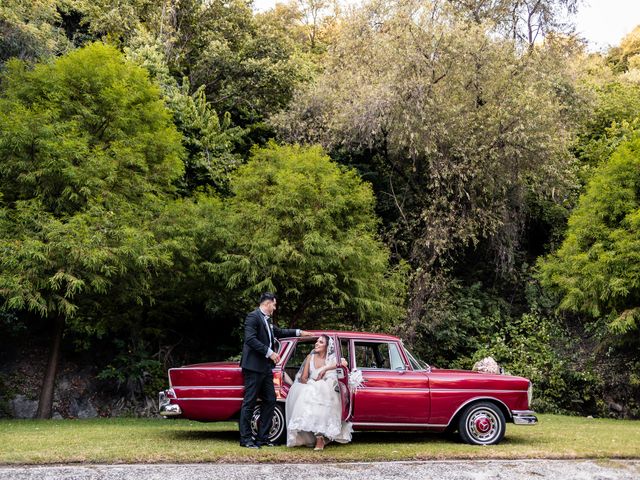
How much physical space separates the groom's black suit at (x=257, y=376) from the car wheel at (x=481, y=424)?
2842mm

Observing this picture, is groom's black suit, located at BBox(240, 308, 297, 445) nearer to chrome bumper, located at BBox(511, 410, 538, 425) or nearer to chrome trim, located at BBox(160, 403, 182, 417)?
chrome trim, located at BBox(160, 403, 182, 417)

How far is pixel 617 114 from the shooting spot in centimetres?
2908

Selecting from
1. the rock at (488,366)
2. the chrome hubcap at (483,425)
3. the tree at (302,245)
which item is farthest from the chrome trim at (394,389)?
the rock at (488,366)

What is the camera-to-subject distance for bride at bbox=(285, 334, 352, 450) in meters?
8.56

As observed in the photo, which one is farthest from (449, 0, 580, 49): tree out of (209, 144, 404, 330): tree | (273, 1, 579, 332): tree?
(209, 144, 404, 330): tree

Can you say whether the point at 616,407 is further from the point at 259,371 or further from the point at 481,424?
the point at 259,371

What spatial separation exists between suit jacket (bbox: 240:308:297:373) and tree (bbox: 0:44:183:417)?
210 inches

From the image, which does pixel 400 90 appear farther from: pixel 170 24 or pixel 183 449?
pixel 183 449

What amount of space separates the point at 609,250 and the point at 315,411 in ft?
36.9

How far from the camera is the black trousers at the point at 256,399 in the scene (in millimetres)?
8680

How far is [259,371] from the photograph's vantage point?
8734mm

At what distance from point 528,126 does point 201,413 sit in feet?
49.8

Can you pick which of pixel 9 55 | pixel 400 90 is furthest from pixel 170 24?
pixel 400 90

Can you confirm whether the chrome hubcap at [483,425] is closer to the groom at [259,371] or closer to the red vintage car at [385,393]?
the red vintage car at [385,393]
